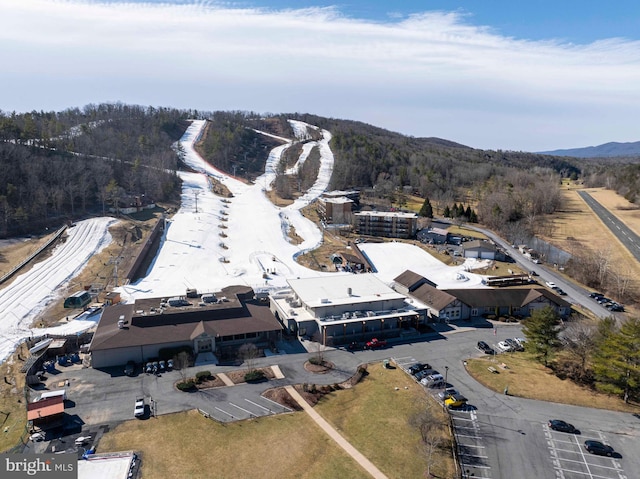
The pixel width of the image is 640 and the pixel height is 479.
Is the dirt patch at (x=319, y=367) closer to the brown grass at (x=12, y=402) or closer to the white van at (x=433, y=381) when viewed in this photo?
the white van at (x=433, y=381)

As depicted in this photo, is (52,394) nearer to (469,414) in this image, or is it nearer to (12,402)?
(12,402)

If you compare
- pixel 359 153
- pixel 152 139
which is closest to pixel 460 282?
pixel 359 153

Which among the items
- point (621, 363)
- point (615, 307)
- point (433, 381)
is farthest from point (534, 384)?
point (615, 307)

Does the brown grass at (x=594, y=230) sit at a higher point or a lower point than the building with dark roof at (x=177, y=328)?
higher

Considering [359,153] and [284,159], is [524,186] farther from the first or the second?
[284,159]

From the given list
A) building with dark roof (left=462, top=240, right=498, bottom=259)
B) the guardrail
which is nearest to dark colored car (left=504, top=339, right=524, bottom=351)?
building with dark roof (left=462, top=240, right=498, bottom=259)

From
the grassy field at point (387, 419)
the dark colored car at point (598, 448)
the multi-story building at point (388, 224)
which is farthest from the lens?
the multi-story building at point (388, 224)

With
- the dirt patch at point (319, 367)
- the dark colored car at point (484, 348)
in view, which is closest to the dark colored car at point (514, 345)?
the dark colored car at point (484, 348)
